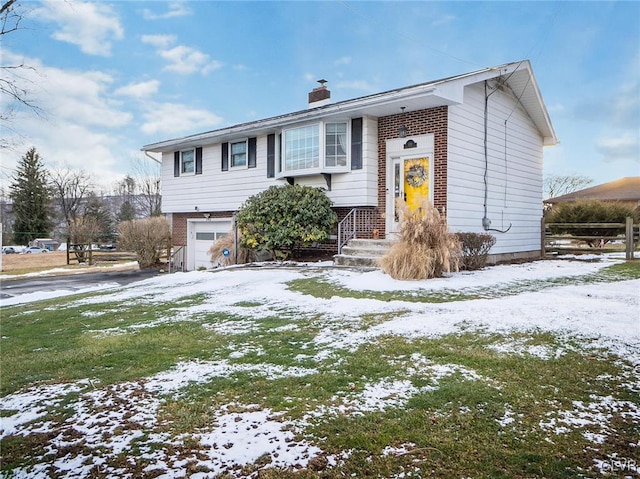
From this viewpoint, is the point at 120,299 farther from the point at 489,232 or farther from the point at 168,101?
the point at 168,101

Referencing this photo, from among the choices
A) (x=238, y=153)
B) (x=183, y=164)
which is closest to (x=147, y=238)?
(x=183, y=164)

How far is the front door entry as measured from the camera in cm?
1057

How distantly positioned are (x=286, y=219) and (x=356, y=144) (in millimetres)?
2814

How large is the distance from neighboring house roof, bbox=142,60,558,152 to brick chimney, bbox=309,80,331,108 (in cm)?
209

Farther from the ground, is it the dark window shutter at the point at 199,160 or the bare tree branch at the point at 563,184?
the bare tree branch at the point at 563,184

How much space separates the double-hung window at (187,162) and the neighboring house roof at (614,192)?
70.6ft

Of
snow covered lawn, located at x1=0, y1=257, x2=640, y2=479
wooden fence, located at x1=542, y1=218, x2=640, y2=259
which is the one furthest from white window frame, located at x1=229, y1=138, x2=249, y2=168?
wooden fence, located at x1=542, y1=218, x2=640, y2=259

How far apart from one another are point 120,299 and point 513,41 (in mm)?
13783

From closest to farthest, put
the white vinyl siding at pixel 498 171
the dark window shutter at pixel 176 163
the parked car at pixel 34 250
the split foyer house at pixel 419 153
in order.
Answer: the split foyer house at pixel 419 153 → the white vinyl siding at pixel 498 171 → the dark window shutter at pixel 176 163 → the parked car at pixel 34 250

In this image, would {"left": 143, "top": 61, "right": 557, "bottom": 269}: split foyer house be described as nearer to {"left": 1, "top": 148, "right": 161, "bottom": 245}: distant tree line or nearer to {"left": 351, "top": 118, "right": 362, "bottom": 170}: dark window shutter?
{"left": 351, "top": 118, "right": 362, "bottom": 170}: dark window shutter

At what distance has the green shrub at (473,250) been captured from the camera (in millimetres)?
9188

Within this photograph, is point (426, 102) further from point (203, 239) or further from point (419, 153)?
point (203, 239)

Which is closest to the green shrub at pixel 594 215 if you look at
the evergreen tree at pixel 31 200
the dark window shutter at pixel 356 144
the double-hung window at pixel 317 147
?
the dark window shutter at pixel 356 144

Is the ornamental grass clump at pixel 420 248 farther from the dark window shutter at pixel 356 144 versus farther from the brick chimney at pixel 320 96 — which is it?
the brick chimney at pixel 320 96
